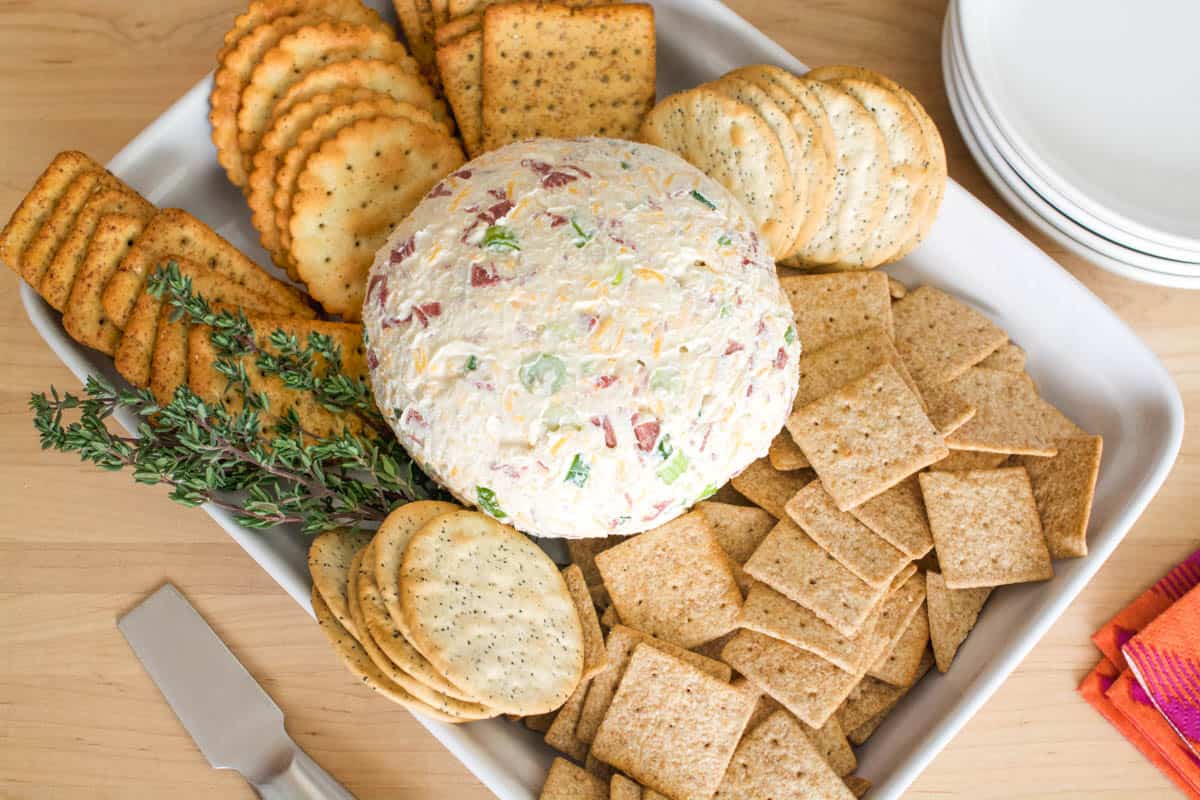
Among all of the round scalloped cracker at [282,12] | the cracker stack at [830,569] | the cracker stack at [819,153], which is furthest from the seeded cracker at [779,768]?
the round scalloped cracker at [282,12]

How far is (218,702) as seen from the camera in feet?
6.40

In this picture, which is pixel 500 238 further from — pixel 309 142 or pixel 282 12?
pixel 282 12

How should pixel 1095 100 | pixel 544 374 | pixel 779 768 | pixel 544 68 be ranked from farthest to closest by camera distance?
pixel 1095 100 < pixel 544 68 < pixel 779 768 < pixel 544 374

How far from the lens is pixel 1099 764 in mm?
2002

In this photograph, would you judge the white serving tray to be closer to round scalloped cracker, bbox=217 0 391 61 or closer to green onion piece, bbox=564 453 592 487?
round scalloped cracker, bbox=217 0 391 61

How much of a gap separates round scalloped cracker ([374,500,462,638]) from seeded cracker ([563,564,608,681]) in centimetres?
26

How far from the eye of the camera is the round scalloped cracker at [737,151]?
1795mm

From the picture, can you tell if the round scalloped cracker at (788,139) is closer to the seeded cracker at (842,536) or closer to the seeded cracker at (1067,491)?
the seeded cracker at (842,536)

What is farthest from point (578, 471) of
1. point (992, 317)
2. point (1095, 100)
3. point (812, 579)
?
point (1095, 100)

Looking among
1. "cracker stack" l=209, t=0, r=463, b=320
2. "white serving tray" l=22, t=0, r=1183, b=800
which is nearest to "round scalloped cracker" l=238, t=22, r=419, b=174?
"cracker stack" l=209, t=0, r=463, b=320

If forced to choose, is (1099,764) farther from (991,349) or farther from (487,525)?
(487,525)

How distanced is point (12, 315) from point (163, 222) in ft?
1.97

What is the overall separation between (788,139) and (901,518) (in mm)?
719

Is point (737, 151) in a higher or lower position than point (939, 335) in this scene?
higher
